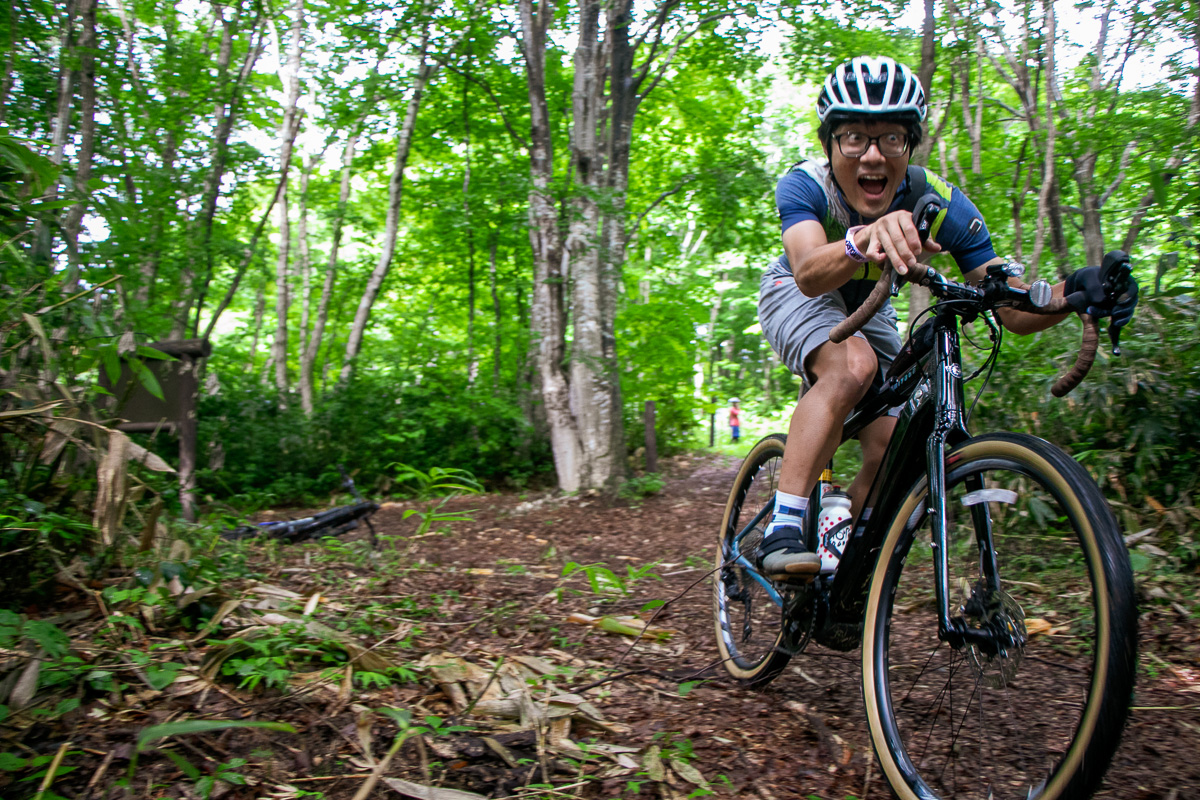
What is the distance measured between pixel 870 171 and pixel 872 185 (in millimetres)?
53

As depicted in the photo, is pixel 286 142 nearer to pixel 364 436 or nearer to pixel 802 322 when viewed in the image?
pixel 364 436

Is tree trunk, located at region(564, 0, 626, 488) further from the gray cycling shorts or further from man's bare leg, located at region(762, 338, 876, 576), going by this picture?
man's bare leg, located at region(762, 338, 876, 576)

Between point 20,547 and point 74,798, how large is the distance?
43.9 inches

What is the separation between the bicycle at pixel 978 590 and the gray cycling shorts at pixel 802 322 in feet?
0.97

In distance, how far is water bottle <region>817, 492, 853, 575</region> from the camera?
2.62m

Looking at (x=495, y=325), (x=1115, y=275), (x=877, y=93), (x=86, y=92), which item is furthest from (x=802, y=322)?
(x=495, y=325)

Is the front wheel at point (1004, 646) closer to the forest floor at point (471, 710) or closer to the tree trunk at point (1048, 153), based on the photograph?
the forest floor at point (471, 710)

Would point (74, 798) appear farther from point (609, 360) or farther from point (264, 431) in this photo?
point (264, 431)

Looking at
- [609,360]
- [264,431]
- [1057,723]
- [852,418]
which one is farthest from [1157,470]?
[264,431]

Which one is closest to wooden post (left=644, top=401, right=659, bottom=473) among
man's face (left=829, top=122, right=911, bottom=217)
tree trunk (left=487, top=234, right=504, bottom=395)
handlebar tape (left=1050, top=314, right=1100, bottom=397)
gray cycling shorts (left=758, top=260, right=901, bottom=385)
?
tree trunk (left=487, top=234, right=504, bottom=395)

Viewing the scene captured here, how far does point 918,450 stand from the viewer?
2203mm

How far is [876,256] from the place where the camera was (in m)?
1.89

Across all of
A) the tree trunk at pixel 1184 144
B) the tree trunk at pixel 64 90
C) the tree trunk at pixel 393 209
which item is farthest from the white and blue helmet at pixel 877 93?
the tree trunk at pixel 393 209

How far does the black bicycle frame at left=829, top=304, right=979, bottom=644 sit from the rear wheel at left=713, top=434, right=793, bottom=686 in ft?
1.36
